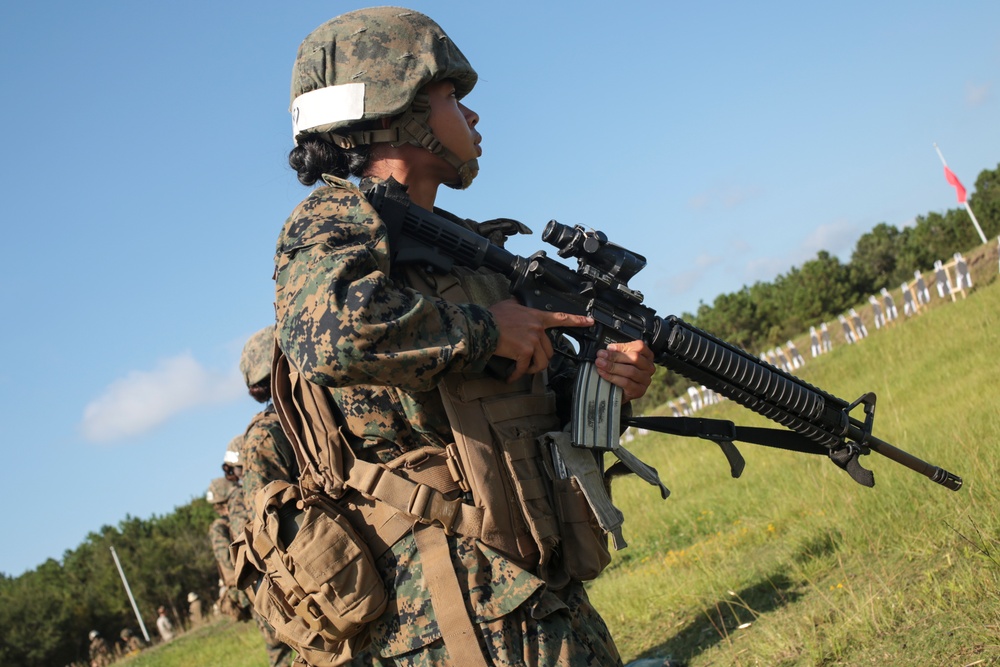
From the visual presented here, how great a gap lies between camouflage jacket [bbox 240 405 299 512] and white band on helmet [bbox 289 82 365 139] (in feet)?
7.83

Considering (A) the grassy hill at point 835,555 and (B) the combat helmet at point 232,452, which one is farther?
(B) the combat helmet at point 232,452

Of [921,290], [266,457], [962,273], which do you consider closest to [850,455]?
[266,457]

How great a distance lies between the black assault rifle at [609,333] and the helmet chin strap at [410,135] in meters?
0.22

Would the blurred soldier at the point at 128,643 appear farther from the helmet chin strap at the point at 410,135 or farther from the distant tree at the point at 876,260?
the distant tree at the point at 876,260

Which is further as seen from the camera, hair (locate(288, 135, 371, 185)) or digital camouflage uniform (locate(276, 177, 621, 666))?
hair (locate(288, 135, 371, 185))

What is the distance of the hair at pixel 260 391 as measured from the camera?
6.00 m

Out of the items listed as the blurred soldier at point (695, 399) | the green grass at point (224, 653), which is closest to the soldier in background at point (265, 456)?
the green grass at point (224, 653)

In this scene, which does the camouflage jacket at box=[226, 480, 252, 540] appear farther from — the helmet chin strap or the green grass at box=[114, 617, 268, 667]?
the green grass at box=[114, 617, 268, 667]

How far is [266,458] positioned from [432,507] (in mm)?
2653

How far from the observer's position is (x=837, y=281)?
57.0 m

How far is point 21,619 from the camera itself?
3005 centimetres

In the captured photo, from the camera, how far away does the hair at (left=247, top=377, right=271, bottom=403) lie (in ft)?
19.7

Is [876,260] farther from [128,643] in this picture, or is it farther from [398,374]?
[398,374]

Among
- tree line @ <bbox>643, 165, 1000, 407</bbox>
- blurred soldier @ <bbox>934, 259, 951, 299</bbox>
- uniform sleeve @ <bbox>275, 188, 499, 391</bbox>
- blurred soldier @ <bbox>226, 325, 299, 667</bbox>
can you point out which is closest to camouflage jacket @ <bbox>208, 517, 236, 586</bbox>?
blurred soldier @ <bbox>226, 325, 299, 667</bbox>
